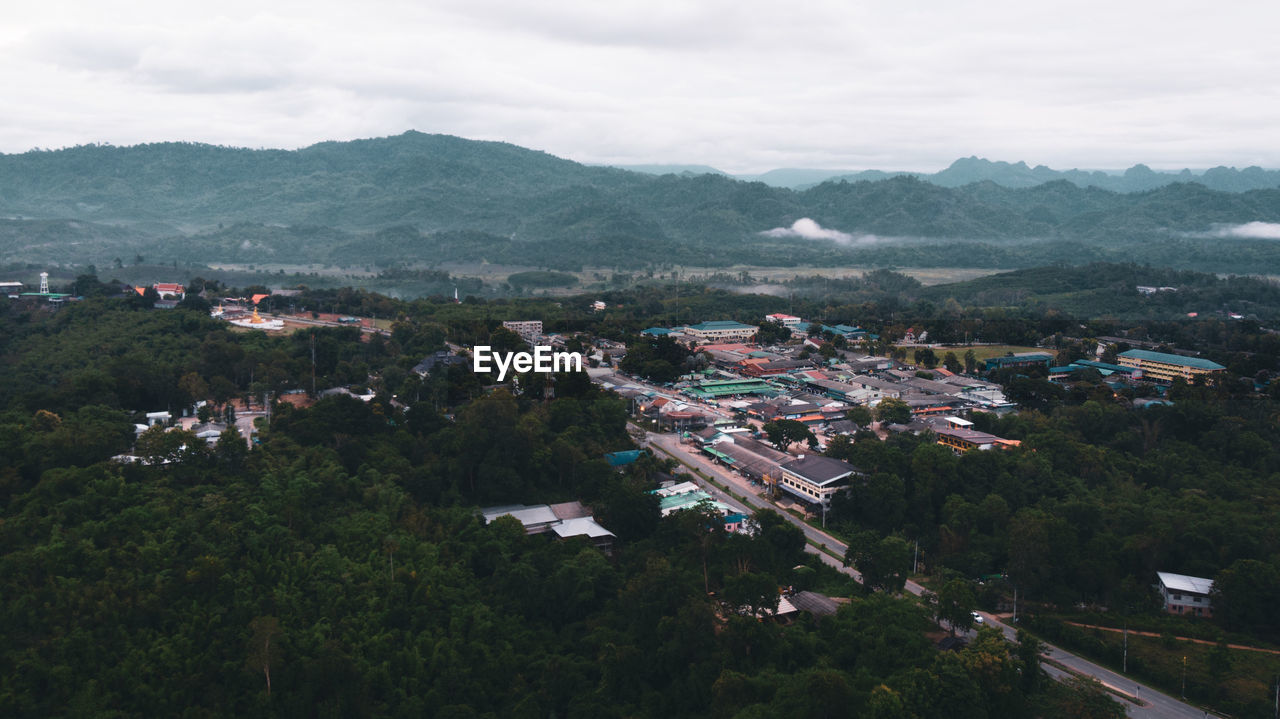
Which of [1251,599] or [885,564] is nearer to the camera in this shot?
[1251,599]

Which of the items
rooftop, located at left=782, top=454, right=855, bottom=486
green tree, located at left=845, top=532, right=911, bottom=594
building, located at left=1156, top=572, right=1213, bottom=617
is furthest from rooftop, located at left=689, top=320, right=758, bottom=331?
building, located at left=1156, top=572, right=1213, bottom=617

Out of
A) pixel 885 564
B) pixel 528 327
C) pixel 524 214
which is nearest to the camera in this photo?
pixel 885 564

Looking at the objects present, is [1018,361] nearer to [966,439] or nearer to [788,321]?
[966,439]

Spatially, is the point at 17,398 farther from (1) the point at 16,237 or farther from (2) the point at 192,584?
(1) the point at 16,237

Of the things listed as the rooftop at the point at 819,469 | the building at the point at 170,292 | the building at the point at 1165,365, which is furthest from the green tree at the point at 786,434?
the building at the point at 170,292

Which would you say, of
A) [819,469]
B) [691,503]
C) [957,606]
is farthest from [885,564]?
[819,469]

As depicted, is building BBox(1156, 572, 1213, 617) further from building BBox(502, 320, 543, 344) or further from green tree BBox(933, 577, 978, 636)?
building BBox(502, 320, 543, 344)

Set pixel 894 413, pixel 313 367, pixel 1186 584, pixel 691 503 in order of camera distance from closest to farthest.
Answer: pixel 1186 584 < pixel 691 503 < pixel 313 367 < pixel 894 413

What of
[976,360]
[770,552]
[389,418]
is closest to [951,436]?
[770,552]
